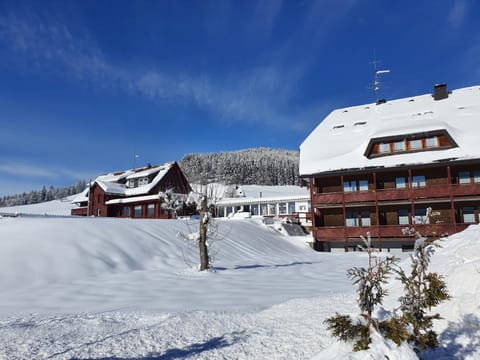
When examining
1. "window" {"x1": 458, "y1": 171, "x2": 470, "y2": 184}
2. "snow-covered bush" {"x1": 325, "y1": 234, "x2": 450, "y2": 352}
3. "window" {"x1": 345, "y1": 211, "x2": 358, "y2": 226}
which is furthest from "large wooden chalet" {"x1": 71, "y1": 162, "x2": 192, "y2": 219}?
"snow-covered bush" {"x1": 325, "y1": 234, "x2": 450, "y2": 352}

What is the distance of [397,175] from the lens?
1016 inches

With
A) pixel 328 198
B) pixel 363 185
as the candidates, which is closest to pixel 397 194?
pixel 363 185

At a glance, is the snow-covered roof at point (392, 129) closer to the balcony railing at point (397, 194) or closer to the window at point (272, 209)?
the balcony railing at point (397, 194)

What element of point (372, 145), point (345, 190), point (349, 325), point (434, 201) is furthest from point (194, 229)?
point (349, 325)

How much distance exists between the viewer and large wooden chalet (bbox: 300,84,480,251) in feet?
75.9

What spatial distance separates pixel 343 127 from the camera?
103 ft

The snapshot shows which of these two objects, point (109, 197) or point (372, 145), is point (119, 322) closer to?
point (372, 145)

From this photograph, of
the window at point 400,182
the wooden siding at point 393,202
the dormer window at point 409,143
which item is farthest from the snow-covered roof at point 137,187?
the window at point 400,182

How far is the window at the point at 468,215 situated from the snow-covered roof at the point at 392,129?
4270 millimetres

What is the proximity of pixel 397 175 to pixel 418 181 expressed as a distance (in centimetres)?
150

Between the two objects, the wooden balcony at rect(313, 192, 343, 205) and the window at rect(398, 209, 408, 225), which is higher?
the wooden balcony at rect(313, 192, 343, 205)

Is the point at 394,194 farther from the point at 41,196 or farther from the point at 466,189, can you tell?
the point at 41,196

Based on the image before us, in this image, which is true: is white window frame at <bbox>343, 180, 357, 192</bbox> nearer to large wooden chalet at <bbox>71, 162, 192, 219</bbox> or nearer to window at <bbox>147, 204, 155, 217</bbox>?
large wooden chalet at <bbox>71, 162, 192, 219</bbox>

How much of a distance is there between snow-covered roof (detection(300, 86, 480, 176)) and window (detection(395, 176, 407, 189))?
1936mm
